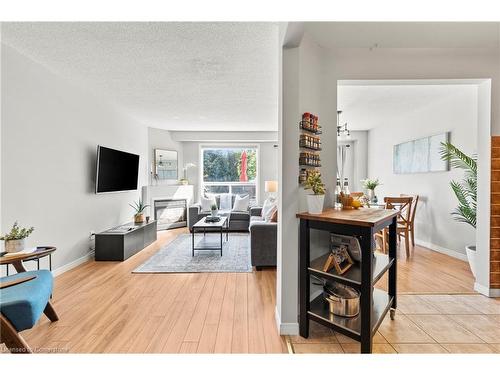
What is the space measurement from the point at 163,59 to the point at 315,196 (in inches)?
86.4

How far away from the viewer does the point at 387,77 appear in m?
2.32

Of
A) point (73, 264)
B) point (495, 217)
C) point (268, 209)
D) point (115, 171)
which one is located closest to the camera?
point (495, 217)

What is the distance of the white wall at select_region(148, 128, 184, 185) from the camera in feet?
19.5

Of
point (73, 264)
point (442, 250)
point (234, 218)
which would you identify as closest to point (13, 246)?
point (73, 264)

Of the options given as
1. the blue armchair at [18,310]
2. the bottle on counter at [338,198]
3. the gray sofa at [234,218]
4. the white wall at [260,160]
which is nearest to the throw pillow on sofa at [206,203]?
the gray sofa at [234,218]

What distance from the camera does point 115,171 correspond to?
422cm

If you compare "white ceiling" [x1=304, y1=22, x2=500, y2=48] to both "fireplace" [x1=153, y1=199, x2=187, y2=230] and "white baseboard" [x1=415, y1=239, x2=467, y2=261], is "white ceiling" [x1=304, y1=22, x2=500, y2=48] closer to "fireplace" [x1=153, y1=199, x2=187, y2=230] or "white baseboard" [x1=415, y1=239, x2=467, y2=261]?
"white baseboard" [x1=415, y1=239, x2=467, y2=261]

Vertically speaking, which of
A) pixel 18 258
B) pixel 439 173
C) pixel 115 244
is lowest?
pixel 115 244

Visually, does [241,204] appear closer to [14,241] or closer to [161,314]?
[161,314]

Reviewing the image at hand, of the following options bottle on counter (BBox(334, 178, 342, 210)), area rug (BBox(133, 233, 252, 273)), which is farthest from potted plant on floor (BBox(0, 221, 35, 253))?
bottle on counter (BBox(334, 178, 342, 210))

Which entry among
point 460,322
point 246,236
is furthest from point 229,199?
point 460,322

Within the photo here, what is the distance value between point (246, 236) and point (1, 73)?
431cm

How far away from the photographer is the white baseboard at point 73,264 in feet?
10.2

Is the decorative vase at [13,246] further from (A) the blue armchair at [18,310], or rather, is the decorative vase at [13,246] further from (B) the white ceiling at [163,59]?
(B) the white ceiling at [163,59]
